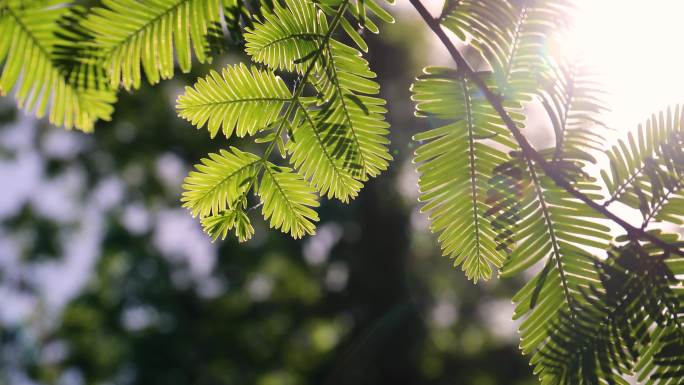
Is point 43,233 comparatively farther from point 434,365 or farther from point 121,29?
point 121,29

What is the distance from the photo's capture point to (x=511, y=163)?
1.98 ft

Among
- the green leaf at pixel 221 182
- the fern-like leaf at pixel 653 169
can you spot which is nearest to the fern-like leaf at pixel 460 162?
the fern-like leaf at pixel 653 169

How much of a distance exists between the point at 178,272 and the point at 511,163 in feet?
32.3

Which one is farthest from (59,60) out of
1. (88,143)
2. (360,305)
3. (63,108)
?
(88,143)

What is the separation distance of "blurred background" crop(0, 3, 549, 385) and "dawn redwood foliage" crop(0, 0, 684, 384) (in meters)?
8.01

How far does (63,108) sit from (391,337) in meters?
8.44

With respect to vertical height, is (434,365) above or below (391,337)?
below

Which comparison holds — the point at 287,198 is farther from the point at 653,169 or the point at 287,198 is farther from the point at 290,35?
the point at 653,169

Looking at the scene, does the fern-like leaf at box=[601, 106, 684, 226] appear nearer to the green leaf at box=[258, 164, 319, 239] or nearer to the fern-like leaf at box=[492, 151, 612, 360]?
the fern-like leaf at box=[492, 151, 612, 360]

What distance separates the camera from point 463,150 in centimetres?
66

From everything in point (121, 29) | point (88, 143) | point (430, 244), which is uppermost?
point (121, 29)

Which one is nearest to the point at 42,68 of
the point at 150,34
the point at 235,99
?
the point at 150,34

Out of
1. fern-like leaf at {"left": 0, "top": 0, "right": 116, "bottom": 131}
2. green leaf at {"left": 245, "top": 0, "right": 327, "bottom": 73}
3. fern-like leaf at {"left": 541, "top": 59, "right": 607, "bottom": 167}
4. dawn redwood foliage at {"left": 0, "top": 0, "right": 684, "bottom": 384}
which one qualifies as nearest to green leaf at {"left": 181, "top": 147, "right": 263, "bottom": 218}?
dawn redwood foliage at {"left": 0, "top": 0, "right": 684, "bottom": 384}

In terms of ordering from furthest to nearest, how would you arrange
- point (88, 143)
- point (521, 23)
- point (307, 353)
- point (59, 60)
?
point (307, 353) → point (88, 143) → point (521, 23) → point (59, 60)
